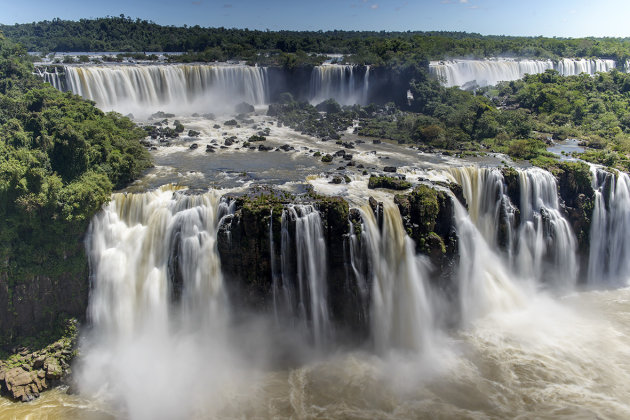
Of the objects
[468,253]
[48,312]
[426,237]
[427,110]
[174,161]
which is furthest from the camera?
[427,110]

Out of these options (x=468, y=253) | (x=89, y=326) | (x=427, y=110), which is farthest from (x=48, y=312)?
(x=427, y=110)

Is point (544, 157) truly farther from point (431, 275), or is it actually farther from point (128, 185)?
point (128, 185)

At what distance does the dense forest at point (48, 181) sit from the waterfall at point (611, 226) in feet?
94.8

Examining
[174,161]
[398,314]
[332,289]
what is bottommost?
[398,314]

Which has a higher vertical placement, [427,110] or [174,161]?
[427,110]

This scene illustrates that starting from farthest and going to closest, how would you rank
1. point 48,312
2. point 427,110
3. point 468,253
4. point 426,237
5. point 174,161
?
point 427,110 → point 174,161 → point 468,253 → point 426,237 → point 48,312

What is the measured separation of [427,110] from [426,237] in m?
27.2

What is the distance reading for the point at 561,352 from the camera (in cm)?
2050

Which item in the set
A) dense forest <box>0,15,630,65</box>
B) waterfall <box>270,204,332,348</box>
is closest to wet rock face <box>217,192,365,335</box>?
waterfall <box>270,204,332,348</box>

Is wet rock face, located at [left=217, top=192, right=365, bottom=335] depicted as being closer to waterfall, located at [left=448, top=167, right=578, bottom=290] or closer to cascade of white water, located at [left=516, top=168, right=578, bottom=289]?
waterfall, located at [left=448, top=167, right=578, bottom=290]

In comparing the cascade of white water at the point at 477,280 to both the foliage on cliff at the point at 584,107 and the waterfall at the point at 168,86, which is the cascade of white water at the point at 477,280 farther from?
the waterfall at the point at 168,86

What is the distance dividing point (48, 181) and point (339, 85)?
4098cm

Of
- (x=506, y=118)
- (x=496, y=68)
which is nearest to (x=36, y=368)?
(x=506, y=118)

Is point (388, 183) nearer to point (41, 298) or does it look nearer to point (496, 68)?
point (41, 298)
